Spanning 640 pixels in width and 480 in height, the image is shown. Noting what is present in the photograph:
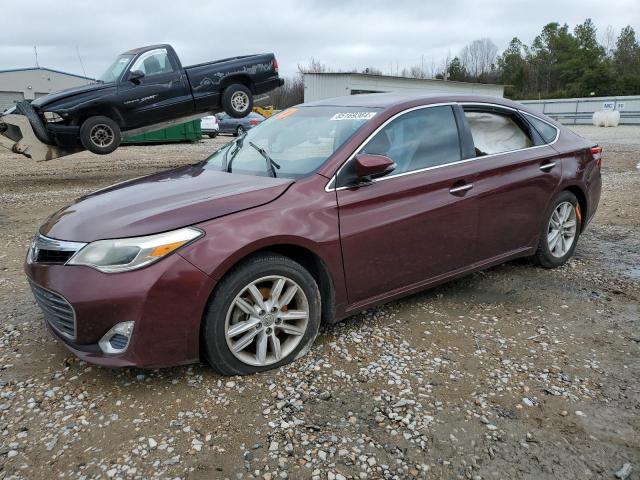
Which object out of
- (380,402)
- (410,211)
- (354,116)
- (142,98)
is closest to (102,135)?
(142,98)

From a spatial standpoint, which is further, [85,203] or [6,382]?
[85,203]

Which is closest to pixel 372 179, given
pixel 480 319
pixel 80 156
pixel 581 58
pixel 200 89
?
pixel 480 319

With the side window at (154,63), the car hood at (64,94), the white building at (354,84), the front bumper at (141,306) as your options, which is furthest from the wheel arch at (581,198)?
the white building at (354,84)

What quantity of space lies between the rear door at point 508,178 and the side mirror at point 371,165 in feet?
3.05

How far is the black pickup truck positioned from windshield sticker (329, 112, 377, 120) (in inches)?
273

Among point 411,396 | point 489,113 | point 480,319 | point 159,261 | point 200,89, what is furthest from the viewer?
point 200,89

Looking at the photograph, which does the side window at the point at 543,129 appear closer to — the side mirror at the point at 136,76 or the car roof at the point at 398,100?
the car roof at the point at 398,100

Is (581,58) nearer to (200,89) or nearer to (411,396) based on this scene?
(200,89)

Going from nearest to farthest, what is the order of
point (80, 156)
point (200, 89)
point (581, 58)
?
point (200, 89)
point (80, 156)
point (581, 58)

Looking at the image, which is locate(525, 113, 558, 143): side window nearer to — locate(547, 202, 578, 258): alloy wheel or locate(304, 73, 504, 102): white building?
locate(547, 202, 578, 258): alloy wheel

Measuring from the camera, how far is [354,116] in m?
3.55

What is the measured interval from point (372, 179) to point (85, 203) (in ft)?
6.02

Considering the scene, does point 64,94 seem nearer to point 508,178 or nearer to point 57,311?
point 57,311

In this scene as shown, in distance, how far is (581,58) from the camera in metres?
64.7
